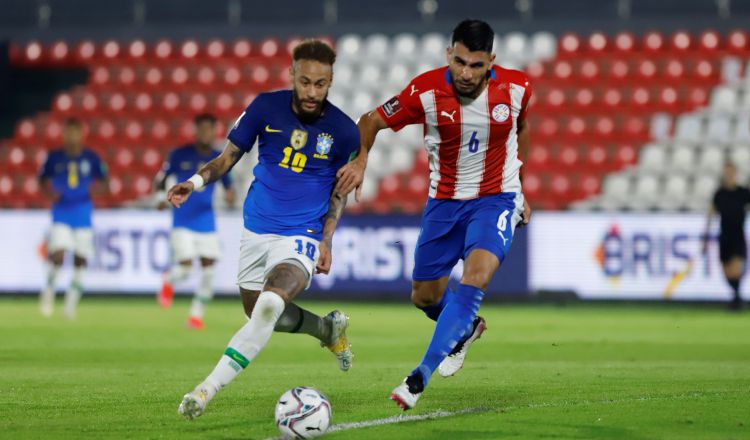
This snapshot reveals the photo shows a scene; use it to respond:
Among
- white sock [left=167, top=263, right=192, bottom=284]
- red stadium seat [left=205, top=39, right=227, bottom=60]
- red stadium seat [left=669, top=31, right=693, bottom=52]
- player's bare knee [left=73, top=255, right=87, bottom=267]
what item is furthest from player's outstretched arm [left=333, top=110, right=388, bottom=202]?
red stadium seat [left=205, top=39, right=227, bottom=60]

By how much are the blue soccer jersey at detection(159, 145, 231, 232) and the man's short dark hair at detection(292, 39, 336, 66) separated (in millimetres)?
7303

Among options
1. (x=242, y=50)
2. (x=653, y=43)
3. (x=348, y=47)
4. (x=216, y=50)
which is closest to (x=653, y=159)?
(x=653, y=43)

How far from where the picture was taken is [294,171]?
23.4 ft

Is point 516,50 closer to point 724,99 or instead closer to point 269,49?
point 724,99

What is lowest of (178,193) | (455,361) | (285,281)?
(455,361)

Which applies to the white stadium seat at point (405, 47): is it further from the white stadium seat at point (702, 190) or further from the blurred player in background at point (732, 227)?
the blurred player in background at point (732, 227)

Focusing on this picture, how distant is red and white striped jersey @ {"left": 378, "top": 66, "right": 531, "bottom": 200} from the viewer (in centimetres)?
739

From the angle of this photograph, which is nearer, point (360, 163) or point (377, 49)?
point (360, 163)

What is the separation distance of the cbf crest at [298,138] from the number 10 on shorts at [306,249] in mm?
552

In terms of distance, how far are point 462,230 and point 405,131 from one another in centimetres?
1359

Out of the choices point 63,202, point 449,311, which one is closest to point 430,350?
point 449,311

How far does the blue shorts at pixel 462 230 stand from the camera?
7219mm

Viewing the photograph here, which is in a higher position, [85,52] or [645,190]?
[85,52]

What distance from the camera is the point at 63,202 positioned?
15742 mm
